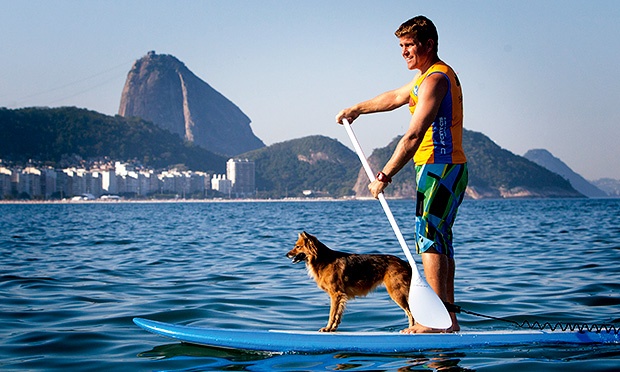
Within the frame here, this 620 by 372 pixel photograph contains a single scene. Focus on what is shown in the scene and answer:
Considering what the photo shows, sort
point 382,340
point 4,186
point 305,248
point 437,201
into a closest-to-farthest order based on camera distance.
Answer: point 437,201, point 382,340, point 305,248, point 4,186

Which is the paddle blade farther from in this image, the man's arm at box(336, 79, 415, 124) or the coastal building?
the coastal building

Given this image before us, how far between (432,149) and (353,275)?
165cm

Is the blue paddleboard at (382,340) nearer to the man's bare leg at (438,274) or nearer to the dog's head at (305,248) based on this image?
the man's bare leg at (438,274)

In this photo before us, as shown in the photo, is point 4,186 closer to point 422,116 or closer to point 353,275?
point 353,275

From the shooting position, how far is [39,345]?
273 inches

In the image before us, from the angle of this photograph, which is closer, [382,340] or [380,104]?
[382,340]

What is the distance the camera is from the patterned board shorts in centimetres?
577

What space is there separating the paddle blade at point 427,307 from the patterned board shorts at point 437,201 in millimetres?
311

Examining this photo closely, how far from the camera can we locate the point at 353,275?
6.84 meters

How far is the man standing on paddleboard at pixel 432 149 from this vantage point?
223 inches

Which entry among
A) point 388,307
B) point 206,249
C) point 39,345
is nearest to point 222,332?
point 39,345

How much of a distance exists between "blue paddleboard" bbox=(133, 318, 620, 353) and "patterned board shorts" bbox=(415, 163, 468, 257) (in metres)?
0.78

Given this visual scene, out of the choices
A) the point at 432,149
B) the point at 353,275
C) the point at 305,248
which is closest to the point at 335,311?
the point at 353,275

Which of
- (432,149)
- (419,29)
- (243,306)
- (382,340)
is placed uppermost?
(419,29)
